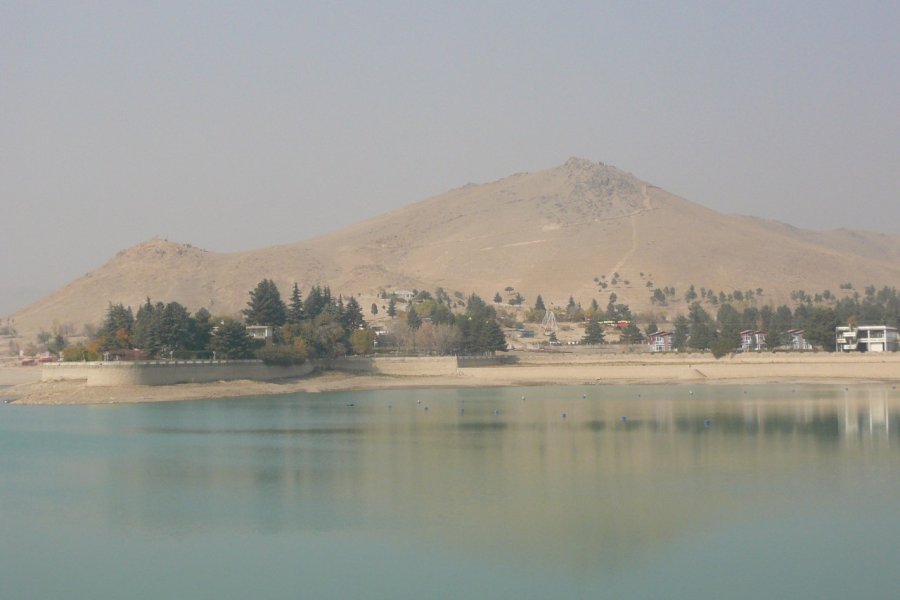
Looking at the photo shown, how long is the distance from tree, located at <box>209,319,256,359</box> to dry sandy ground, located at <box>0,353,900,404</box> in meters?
2.78

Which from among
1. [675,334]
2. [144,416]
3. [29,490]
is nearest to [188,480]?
[29,490]

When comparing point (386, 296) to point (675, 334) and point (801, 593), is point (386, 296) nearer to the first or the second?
point (675, 334)

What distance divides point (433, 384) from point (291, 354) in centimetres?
1064

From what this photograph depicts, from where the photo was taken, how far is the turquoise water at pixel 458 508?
2397 centimetres

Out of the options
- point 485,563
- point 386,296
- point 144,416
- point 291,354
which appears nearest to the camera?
point 485,563

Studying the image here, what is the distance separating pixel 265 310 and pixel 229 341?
15.9m

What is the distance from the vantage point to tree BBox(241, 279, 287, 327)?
9600 cm

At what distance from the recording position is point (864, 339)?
3967 inches

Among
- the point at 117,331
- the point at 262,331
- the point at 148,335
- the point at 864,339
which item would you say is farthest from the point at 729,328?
the point at 148,335

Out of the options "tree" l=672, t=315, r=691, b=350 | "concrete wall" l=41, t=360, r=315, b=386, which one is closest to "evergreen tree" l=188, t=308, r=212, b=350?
"concrete wall" l=41, t=360, r=315, b=386

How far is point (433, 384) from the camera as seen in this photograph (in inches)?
3430

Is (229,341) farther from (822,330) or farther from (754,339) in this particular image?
(754,339)

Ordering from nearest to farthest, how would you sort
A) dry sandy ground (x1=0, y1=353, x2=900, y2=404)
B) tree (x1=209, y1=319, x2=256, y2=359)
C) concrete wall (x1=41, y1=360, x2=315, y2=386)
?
concrete wall (x1=41, y1=360, x2=315, y2=386), dry sandy ground (x1=0, y1=353, x2=900, y2=404), tree (x1=209, y1=319, x2=256, y2=359)

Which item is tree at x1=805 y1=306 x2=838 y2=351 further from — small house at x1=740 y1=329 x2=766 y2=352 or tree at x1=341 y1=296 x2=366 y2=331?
tree at x1=341 y1=296 x2=366 y2=331
